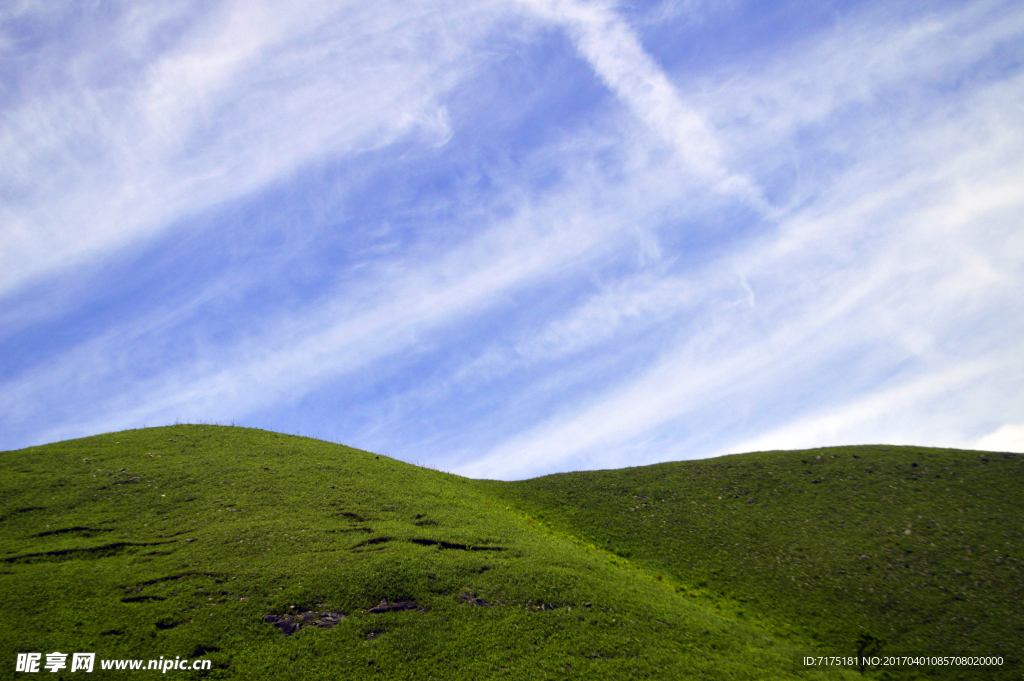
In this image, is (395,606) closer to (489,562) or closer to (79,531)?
(489,562)

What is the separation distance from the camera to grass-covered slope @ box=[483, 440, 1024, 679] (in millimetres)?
28938

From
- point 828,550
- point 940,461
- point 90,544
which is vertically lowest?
point 828,550

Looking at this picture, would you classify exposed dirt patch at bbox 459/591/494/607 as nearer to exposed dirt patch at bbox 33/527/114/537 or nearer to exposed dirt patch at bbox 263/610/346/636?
exposed dirt patch at bbox 263/610/346/636

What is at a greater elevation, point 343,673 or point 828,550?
point 828,550

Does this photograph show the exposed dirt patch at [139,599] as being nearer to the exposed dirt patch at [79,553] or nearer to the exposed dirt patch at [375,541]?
the exposed dirt patch at [79,553]

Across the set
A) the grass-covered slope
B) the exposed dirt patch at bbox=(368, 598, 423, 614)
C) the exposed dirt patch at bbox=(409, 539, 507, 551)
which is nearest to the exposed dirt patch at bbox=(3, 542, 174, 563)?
the exposed dirt patch at bbox=(368, 598, 423, 614)

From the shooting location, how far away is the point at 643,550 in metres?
36.7

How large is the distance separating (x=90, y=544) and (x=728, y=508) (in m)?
39.8

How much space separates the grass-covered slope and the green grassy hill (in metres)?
0.16

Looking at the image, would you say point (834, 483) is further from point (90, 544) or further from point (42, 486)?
point (42, 486)

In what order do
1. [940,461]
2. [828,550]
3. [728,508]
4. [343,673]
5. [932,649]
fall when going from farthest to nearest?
[940,461] → [728,508] → [828,550] → [932,649] → [343,673]

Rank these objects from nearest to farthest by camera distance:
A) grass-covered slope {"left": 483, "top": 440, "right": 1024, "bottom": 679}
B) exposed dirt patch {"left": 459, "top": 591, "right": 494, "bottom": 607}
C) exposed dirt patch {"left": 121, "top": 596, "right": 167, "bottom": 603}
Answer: exposed dirt patch {"left": 121, "top": 596, "right": 167, "bottom": 603} < exposed dirt patch {"left": 459, "top": 591, "right": 494, "bottom": 607} < grass-covered slope {"left": 483, "top": 440, "right": 1024, "bottom": 679}

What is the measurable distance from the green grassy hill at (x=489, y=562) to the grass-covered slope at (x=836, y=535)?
16cm

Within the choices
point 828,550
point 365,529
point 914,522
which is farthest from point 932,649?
point 365,529
